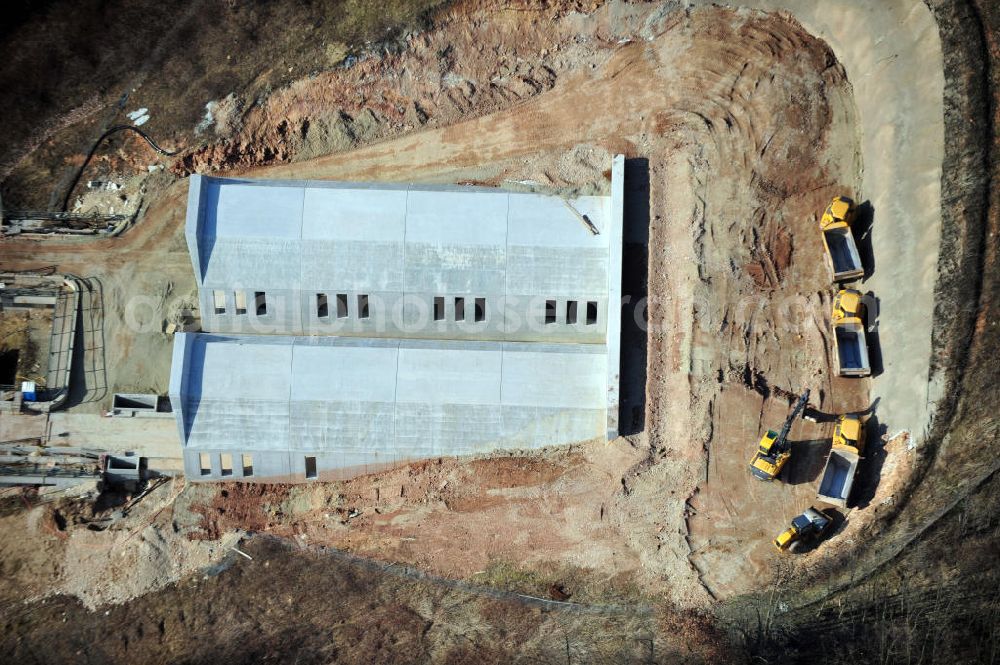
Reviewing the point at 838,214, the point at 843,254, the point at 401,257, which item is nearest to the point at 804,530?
the point at 843,254

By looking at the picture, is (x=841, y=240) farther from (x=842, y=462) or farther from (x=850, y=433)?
(x=842, y=462)

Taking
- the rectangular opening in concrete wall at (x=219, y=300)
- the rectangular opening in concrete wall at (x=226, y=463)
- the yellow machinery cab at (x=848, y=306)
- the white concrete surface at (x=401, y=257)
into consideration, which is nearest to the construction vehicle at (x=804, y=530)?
the yellow machinery cab at (x=848, y=306)

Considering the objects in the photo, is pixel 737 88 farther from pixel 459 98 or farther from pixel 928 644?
pixel 928 644

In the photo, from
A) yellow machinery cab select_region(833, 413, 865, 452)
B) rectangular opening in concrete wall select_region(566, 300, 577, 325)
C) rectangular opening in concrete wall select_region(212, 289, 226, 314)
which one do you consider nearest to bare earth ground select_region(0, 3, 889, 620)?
yellow machinery cab select_region(833, 413, 865, 452)

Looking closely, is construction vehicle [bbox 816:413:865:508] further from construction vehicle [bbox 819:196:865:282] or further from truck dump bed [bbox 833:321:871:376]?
construction vehicle [bbox 819:196:865:282]

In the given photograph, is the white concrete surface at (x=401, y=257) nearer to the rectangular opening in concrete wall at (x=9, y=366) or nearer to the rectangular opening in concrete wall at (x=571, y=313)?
the rectangular opening in concrete wall at (x=571, y=313)
